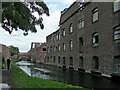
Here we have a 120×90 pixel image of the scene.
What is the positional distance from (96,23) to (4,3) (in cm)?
1058

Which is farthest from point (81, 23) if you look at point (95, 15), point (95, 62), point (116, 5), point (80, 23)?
point (116, 5)

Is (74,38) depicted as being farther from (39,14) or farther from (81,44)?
Answer: (39,14)

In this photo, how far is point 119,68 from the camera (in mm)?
12180

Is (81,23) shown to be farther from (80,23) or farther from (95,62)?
(95,62)

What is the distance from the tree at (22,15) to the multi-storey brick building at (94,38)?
6451 mm

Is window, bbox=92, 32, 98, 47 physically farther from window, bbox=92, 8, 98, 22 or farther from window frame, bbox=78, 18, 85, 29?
window frame, bbox=78, 18, 85, 29

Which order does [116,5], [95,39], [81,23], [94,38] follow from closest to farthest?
[116,5] → [95,39] → [94,38] → [81,23]

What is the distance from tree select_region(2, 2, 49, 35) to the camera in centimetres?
981

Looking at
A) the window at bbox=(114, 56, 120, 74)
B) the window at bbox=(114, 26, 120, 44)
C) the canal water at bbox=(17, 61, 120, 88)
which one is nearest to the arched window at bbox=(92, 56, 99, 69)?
the canal water at bbox=(17, 61, 120, 88)

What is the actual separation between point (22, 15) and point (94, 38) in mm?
9160

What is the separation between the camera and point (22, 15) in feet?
38.4

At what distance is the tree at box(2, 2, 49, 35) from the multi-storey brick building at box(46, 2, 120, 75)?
21.2ft

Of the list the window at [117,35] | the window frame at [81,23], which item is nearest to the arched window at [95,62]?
the window at [117,35]

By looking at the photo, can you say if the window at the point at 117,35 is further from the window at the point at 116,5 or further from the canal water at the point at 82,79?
the canal water at the point at 82,79
